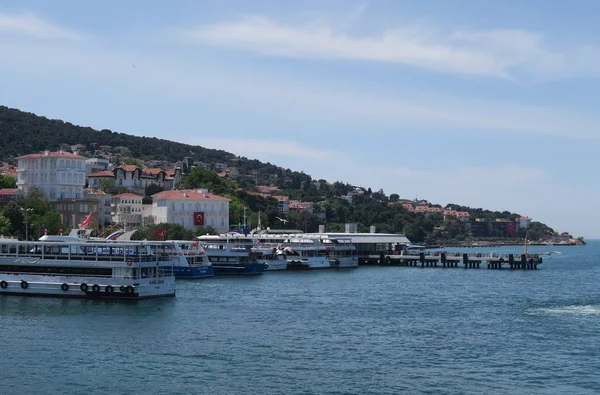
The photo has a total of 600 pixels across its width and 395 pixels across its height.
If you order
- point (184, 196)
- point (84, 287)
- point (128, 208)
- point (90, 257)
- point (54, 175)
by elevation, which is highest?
point (54, 175)

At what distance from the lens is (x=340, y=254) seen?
123188mm

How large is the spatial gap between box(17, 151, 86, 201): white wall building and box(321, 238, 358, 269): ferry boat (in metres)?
42.0

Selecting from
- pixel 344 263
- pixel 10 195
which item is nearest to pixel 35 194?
pixel 10 195

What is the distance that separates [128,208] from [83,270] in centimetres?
8296

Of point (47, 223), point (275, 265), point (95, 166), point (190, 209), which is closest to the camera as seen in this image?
point (275, 265)

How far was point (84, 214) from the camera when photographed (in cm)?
13150

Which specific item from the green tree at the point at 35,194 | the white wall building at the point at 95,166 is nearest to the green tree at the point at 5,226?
the green tree at the point at 35,194

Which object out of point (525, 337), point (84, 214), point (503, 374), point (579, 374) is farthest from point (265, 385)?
point (84, 214)

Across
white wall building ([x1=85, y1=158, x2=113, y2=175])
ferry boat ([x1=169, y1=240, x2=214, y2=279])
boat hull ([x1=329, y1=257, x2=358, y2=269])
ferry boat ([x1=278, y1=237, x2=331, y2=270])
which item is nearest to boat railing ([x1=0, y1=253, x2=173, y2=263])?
ferry boat ([x1=169, y1=240, x2=214, y2=279])

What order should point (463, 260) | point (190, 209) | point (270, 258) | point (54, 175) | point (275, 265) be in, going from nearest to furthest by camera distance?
1. point (275, 265)
2. point (270, 258)
3. point (463, 260)
4. point (54, 175)
5. point (190, 209)

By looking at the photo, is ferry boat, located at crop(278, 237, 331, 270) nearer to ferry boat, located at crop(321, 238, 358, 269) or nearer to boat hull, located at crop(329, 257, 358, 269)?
ferry boat, located at crop(321, 238, 358, 269)

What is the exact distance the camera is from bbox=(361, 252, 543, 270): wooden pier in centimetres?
12169

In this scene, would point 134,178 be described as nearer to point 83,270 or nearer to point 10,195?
point 10,195

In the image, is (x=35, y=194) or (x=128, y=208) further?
(x=128, y=208)
